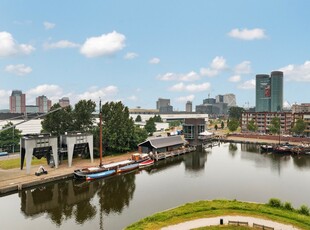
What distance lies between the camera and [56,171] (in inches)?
1702

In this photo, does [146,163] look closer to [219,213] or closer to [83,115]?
[83,115]

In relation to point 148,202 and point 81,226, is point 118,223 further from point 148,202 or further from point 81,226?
point 148,202

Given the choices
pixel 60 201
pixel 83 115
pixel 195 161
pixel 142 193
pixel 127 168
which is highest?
pixel 83 115

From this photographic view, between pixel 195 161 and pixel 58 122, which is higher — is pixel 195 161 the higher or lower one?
the lower one

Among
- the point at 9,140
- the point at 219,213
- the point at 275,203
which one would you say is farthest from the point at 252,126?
the point at 219,213

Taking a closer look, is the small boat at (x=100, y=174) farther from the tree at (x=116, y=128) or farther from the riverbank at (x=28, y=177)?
the tree at (x=116, y=128)

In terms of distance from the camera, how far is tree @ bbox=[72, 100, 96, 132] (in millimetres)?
58031

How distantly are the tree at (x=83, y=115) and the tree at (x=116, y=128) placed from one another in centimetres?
336

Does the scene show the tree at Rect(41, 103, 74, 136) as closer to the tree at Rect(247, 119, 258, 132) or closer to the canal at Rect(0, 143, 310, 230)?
the canal at Rect(0, 143, 310, 230)

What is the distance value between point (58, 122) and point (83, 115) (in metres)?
5.20

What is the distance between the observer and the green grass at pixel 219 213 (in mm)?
22859

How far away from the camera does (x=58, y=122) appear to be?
56094mm

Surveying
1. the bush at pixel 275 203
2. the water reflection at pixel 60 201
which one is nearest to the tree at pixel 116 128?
the water reflection at pixel 60 201

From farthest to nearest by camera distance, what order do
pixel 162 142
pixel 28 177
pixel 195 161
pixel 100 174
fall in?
pixel 162 142 < pixel 195 161 < pixel 100 174 < pixel 28 177
